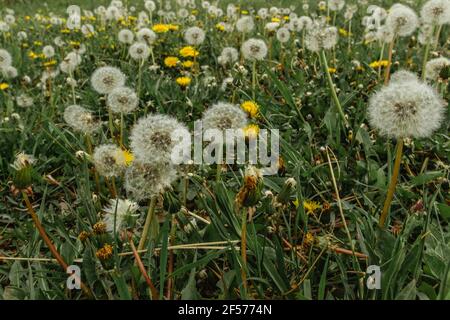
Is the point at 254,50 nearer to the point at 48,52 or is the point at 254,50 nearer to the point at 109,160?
the point at 109,160

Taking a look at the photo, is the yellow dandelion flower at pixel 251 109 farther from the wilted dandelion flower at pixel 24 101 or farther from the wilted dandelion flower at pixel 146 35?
the wilted dandelion flower at pixel 24 101

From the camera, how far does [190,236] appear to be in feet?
5.10

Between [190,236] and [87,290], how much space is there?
14.3 inches

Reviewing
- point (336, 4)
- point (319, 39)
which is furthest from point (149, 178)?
point (336, 4)

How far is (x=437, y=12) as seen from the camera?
258cm

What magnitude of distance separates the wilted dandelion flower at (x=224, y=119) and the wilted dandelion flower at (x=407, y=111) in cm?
43

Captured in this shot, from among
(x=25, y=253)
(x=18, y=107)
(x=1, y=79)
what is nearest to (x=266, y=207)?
(x=25, y=253)

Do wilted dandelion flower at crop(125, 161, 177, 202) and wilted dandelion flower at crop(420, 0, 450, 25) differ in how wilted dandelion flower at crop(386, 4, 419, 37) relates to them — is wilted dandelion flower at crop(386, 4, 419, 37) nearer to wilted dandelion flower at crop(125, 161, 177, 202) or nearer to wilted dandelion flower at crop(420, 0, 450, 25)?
wilted dandelion flower at crop(420, 0, 450, 25)

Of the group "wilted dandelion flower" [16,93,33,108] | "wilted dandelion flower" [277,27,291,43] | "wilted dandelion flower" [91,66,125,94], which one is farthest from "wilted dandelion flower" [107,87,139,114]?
"wilted dandelion flower" [277,27,291,43]

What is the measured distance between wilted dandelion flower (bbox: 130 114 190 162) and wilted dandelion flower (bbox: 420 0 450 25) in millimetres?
1863

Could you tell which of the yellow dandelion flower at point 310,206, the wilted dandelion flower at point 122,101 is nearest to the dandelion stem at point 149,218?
the yellow dandelion flower at point 310,206

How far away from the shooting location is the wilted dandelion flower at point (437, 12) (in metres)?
2.56

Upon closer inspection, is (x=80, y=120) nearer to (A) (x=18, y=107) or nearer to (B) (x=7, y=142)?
(B) (x=7, y=142)

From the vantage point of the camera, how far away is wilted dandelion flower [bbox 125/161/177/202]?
1.36 m
